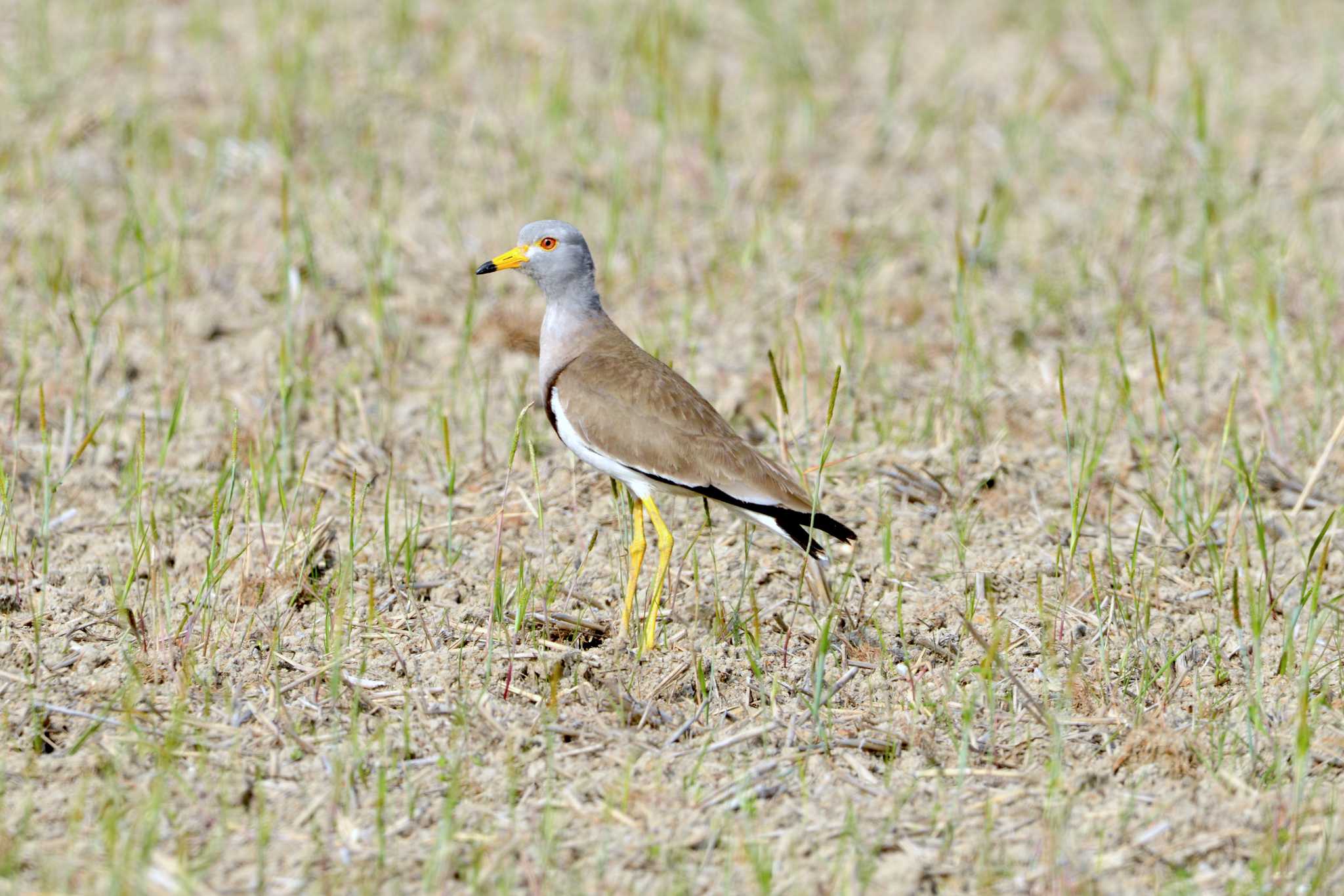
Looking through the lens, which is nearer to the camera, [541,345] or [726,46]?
[541,345]

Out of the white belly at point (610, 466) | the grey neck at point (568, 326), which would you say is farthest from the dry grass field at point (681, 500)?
the grey neck at point (568, 326)

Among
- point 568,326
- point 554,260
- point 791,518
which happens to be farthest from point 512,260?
point 791,518

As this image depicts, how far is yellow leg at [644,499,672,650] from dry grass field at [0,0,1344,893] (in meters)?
0.07

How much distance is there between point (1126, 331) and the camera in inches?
286

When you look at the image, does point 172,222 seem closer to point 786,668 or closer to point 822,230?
point 822,230

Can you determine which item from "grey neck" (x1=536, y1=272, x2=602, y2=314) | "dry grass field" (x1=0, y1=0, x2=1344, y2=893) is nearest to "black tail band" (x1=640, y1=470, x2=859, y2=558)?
"dry grass field" (x1=0, y1=0, x2=1344, y2=893)

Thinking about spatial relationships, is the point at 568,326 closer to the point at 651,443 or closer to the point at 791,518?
the point at 651,443

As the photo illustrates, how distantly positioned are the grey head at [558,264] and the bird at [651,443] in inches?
0.6

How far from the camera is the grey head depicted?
215 inches

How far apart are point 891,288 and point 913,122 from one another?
6.39 ft

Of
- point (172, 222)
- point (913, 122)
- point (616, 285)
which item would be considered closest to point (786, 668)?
point (616, 285)

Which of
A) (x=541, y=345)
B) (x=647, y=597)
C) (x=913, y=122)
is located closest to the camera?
(x=647, y=597)

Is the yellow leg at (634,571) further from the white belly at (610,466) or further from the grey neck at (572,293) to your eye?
the grey neck at (572,293)

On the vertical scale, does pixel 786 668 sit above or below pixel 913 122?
below
